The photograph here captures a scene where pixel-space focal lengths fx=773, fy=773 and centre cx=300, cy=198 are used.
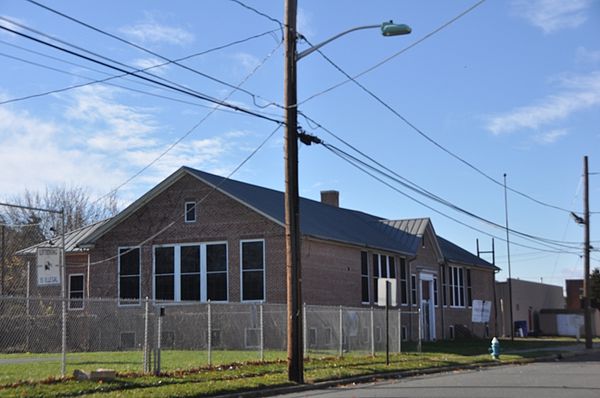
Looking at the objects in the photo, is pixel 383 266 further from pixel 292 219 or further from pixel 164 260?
pixel 292 219

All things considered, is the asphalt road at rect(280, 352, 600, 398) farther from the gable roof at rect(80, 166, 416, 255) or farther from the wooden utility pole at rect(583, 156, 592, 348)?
the wooden utility pole at rect(583, 156, 592, 348)

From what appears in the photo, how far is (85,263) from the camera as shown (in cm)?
3709

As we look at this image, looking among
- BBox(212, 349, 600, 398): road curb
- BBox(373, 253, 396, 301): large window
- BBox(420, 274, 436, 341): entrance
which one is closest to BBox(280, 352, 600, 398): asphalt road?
BBox(212, 349, 600, 398): road curb

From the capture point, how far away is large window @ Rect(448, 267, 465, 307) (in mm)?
49188

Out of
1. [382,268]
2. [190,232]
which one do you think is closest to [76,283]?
[190,232]

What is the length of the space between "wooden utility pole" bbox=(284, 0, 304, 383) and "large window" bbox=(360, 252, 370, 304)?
67.5ft

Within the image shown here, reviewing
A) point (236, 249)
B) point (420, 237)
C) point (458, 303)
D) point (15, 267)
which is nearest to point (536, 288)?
point (458, 303)

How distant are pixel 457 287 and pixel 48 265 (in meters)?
34.6

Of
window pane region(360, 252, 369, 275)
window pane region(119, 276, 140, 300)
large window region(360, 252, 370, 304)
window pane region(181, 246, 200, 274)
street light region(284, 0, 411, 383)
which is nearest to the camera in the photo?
street light region(284, 0, 411, 383)

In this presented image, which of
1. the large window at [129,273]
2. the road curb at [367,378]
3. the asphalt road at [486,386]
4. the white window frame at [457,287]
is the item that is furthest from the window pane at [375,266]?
the asphalt road at [486,386]

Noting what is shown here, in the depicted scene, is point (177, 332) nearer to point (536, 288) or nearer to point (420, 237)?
point (420, 237)

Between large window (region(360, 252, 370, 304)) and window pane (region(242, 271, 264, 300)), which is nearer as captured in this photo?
window pane (region(242, 271, 264, 300))

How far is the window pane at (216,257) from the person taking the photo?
33719 mm

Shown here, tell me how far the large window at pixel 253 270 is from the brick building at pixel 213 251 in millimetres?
43
